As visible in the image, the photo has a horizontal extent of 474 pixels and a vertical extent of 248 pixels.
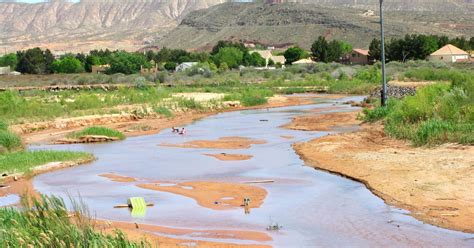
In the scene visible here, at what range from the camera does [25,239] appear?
9.88 m

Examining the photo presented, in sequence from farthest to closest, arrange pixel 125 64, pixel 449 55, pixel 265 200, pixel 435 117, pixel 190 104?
pixel 125 64, pixel 449 55, pixel 190 104, pixel 435 117, pixel 265 200

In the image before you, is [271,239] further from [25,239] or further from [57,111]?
[57,111]

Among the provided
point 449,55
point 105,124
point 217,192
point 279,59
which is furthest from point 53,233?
point 279,59

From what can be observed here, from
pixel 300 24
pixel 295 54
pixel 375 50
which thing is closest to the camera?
pixel 375 50

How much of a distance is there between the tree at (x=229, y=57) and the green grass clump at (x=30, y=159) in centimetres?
8974

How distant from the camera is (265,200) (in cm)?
1680

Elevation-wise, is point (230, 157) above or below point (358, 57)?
above

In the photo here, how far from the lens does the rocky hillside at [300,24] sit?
479ft

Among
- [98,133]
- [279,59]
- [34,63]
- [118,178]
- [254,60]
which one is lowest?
[279,59]

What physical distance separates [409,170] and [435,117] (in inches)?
331

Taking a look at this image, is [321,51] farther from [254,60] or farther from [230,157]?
[230,157]

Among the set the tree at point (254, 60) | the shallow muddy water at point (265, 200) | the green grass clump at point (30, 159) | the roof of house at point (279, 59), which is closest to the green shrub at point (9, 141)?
the shallow muddy water at point (265, 200)

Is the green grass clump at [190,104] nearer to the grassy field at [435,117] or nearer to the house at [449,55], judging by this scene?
the grassy field at [435,117]

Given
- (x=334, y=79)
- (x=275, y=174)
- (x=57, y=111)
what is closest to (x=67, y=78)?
(x=334, y=79)
